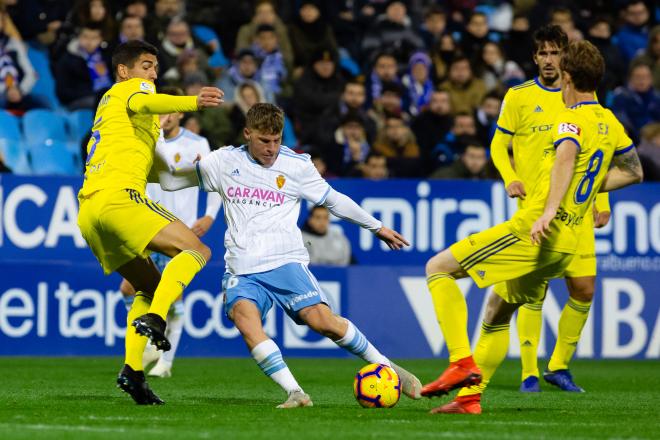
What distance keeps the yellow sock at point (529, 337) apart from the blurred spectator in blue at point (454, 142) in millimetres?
6233

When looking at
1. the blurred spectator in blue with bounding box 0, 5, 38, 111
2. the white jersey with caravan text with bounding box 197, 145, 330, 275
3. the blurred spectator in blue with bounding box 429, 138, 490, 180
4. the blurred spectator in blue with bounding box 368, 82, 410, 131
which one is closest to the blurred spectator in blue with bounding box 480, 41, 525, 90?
the blurred spectator in blue with bounding box 368, 82, 410, 131

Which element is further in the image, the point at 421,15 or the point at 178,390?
the point at 421,15

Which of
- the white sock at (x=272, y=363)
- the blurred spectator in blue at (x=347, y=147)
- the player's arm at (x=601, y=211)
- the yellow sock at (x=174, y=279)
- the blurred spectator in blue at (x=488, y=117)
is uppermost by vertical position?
the blurred spectator in blue at (x=488, y=117)

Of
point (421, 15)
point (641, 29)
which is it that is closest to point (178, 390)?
point (421, 15)

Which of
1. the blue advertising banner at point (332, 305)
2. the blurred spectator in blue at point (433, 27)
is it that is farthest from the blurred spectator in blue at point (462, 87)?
the blue advertising banner at point (332, 305)

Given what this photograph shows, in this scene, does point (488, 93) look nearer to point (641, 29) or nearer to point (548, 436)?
point (641, 29)

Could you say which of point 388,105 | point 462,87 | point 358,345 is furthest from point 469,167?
point 358,345

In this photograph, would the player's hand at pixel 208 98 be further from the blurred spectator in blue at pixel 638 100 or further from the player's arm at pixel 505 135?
the blurred spectator in blue at pixel 638 100

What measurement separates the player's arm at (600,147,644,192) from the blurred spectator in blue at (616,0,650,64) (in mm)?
11529

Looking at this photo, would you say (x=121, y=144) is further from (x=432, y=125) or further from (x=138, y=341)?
(x=432, y=125)

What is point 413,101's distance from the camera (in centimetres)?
1761

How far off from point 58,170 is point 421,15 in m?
6.67

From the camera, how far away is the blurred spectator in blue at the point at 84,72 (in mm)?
15805

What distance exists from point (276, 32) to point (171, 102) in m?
9.87
